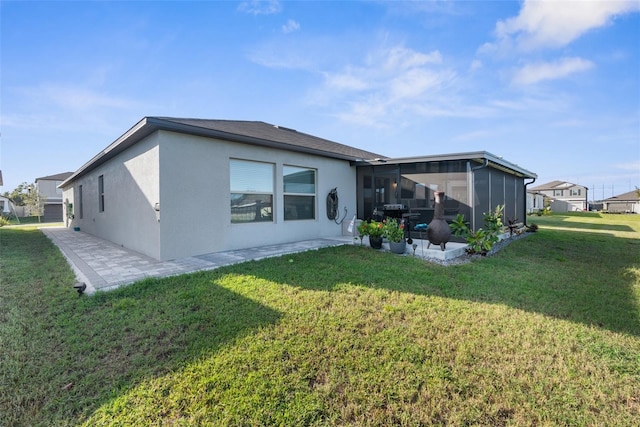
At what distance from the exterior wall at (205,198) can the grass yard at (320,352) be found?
1763mm

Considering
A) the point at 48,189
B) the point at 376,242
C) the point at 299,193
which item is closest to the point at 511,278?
the point at 376,242

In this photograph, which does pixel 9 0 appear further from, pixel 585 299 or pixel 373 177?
pixel 585 299

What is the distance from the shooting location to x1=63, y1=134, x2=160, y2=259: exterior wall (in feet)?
19.1

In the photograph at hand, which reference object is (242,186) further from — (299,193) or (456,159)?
(456,159)

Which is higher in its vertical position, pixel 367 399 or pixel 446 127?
pixel 446 127

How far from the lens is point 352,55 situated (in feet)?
29.6

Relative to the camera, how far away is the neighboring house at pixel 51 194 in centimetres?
2767

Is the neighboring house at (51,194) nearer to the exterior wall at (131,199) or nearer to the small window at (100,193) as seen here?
the exterior wall at (131,199)

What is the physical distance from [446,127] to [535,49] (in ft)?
13.7

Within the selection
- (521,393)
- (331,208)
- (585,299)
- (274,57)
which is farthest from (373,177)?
(521,393)

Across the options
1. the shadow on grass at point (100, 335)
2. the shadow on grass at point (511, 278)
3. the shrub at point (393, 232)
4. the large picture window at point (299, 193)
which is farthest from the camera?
the large picture window at point (299, 193)

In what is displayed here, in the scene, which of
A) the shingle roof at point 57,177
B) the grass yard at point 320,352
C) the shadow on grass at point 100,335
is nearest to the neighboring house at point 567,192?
the grass yard at point 320,352

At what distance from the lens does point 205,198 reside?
19.8 feet

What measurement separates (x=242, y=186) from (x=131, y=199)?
9.34ft
